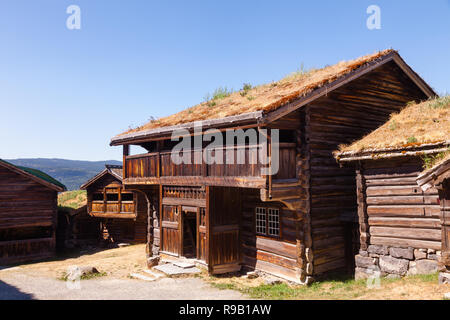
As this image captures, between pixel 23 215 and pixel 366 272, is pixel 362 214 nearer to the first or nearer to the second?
pixel 366 272

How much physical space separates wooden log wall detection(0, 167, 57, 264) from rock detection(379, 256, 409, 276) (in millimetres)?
20334

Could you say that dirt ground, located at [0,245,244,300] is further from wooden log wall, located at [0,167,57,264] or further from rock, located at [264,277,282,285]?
wooden log wall, located at [0,167,57,264]

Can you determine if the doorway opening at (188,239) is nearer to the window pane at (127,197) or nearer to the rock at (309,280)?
the rock at (309,280)

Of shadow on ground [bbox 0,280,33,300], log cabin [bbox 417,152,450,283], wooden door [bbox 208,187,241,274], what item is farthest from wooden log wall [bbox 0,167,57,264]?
log cabin [bbox 417,152,450,283]

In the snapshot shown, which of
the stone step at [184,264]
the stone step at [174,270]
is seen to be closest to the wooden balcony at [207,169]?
the stone step at [184,264]

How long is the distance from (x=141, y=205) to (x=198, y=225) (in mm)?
12163

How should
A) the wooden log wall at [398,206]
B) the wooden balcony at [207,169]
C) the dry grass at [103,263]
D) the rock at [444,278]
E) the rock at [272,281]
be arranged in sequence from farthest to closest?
the dry grass at [103,263]
the rock at [272,281]
the wooden balcony at [207,169]
the wooden log wall at [398,206]
the rock at [444,278]

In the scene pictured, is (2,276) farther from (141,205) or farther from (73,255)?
(141,205)

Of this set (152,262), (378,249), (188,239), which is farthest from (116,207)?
(378,249)

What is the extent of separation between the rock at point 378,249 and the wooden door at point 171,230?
7926 millimetres

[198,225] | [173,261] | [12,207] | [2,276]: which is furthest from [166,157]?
[12,207]

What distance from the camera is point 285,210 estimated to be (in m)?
13.6

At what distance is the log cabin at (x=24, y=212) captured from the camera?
21.9m

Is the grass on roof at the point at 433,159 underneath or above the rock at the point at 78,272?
above
